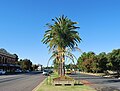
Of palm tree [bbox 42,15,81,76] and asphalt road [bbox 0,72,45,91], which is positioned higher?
palm tree [bbox 42,15,81,76]

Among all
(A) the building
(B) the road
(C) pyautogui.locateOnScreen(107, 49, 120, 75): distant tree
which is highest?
(A) the building

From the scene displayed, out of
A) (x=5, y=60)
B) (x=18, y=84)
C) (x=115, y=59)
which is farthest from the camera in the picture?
(x=5, y=60)

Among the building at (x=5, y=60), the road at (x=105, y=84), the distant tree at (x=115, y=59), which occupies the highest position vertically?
the building at (x=5, y=60)

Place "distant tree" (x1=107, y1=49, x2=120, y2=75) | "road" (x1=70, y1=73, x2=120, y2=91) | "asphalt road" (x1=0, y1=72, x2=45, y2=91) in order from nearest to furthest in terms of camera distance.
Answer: "asphalt road" (x1=0, y1=72, x2=45, y2=91) → "road" (x1=70, y1=73, x2=120, y2=91) → "distant tree" (x1=107, y1=49, x2=120, y2=75)

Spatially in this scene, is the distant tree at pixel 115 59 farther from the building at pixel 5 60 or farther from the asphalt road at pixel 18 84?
the building at pixel 5 60

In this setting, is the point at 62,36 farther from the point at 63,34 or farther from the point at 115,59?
the point at 115,59

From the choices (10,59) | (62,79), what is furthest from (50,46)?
(10,59)

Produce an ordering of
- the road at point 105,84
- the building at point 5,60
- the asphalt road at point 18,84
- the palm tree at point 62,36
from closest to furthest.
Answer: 1. the asphalt road at point 18,84
2. the road at point 105,84
3. the palm tree at point 62,36
4. the building at point 5,60

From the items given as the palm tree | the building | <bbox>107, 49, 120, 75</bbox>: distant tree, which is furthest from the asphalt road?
the building

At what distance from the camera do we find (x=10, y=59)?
149 m

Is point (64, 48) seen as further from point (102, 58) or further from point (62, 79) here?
point (102, 58)

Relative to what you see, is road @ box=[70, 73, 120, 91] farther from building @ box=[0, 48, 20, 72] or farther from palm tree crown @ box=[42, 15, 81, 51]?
building @ box=[0, 48, 20, 72]

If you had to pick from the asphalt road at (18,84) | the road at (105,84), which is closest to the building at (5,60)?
the asphalt road at (18,84)

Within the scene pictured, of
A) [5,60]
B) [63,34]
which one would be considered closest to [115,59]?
[63,34]
